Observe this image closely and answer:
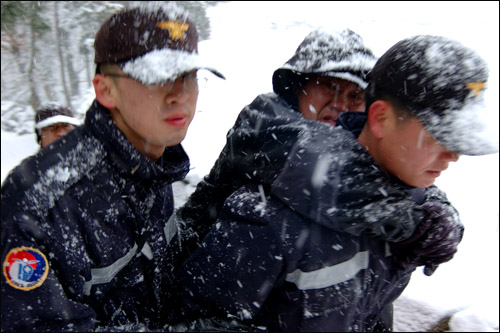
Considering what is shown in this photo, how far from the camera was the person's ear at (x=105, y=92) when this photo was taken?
4.96ft

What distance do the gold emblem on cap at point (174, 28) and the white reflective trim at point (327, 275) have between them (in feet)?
3.28

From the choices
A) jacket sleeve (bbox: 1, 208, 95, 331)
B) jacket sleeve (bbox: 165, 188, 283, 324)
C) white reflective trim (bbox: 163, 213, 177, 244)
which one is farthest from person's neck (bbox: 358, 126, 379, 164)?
jacket sleeve (bbox: 1, 208, 95, 331)

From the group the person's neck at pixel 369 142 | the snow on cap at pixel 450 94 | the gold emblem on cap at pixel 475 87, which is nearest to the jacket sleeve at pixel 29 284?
the person's neck at pixel 369 142

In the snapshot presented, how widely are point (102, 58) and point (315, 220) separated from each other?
1.02 metres

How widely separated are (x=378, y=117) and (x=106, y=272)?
3.93 ft

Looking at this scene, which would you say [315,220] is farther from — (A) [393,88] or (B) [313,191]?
(A) [393,88]

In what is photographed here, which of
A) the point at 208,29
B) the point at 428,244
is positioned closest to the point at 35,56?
the point at 208,29

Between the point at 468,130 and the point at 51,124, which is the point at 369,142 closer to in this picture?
the point at 468,130

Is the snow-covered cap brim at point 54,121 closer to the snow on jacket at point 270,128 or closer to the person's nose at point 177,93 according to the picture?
the snow on jacket at point 270,128

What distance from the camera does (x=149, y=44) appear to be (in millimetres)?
1459

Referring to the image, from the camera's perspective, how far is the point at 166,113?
151 cm

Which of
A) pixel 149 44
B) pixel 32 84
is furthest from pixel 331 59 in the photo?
pixel 32 84

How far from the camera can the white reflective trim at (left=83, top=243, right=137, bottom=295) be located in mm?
1439

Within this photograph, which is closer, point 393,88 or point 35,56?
point 393,88
